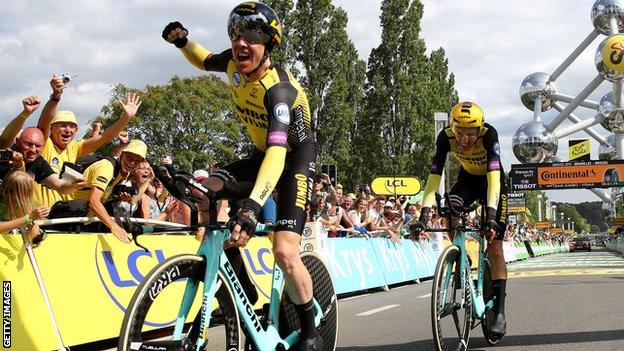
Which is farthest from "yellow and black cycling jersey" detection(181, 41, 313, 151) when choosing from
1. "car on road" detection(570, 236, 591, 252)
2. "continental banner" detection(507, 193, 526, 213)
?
"car on road" detection(570, 236, 591, 252)

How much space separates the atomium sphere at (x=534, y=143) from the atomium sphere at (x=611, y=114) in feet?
7.77

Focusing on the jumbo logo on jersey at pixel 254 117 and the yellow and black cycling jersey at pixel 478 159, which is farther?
the yellow and black cycling jersey at pixel 478 159

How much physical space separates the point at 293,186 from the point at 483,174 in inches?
112

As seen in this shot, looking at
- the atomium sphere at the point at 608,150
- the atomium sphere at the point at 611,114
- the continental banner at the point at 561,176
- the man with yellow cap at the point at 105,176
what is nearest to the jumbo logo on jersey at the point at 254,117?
the man with yellow cap at the point at 105,176

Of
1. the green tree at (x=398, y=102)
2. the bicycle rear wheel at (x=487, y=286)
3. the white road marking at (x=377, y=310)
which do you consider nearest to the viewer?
the bicycle rear wheel at (x=487, y=286)

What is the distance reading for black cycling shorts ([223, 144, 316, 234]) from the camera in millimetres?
4164

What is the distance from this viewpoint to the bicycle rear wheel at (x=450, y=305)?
17.4 ft

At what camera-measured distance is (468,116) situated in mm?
6082

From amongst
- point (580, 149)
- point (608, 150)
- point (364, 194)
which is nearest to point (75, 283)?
point (364, 194)

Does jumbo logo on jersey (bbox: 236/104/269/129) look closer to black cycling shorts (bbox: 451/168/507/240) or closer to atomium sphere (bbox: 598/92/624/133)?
black cycling shorts (bbox: 451/168/507/240)

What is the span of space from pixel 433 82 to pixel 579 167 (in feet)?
58.9

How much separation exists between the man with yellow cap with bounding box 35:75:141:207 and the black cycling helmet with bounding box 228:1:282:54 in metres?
3.58

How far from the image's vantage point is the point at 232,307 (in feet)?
12.9

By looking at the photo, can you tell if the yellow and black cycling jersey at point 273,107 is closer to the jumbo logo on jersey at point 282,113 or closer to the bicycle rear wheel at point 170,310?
the jumbo logo on jersey at point 282,113
